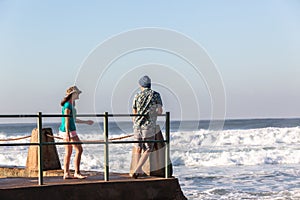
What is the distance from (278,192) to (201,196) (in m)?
2.68

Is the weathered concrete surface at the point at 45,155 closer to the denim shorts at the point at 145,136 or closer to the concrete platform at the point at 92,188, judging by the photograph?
the concrete platform at the point at 92,188

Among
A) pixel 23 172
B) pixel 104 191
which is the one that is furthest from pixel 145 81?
pixel 23 172

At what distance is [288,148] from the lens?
41688mm

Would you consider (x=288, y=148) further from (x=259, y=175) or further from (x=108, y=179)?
(x=108, y=179)

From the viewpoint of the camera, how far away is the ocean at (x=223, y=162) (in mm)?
21016

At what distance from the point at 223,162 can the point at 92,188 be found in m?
26.0

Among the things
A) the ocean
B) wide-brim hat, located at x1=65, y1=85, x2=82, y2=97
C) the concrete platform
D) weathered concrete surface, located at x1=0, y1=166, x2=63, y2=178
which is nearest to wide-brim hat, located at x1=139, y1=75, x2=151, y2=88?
the ocean

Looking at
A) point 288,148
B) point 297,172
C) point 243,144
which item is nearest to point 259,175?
point 297,172

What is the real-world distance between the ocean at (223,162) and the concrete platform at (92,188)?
1080 millimetres

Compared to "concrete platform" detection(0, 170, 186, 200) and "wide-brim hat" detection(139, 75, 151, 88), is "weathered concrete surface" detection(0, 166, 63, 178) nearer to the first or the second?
"concrete platform" detection(0, 170, 186, 200)

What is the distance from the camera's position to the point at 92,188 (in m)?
9.38

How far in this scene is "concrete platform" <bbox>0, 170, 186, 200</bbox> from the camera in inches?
354

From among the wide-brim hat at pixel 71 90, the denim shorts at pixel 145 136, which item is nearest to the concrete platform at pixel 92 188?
the denim shorts at pixel 145 136

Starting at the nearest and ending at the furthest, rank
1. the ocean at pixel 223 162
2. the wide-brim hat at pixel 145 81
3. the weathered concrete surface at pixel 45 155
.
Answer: the wide-brim hat at pixel 145 81
the weathered concrete surface at pixel 45 155
the ocean at pixel 223 162
